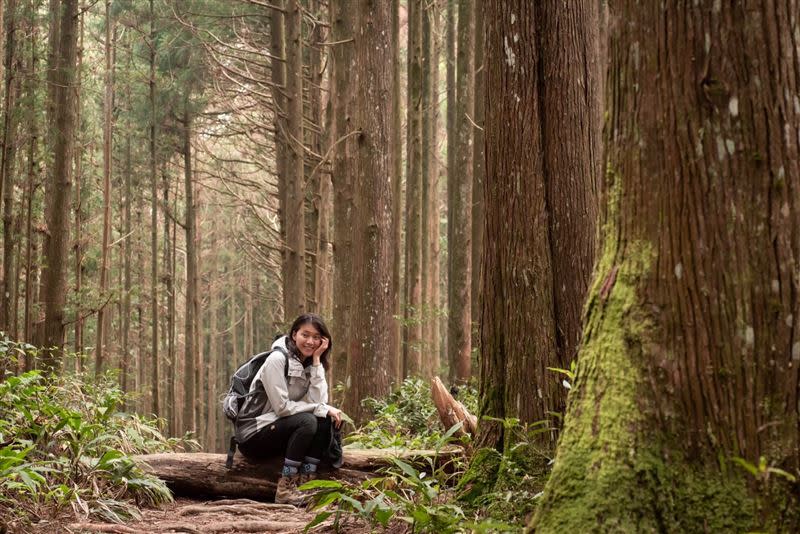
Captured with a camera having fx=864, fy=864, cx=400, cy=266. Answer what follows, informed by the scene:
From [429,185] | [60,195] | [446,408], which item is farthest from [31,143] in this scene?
[446,408]

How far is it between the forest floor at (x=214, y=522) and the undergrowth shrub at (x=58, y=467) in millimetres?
157

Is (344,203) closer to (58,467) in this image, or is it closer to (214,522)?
(58,467)

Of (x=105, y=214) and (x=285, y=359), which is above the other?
(x=105, y=214)

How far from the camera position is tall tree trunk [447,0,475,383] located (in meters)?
15.2

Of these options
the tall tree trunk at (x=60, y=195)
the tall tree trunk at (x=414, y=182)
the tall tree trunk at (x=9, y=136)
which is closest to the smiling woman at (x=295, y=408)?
the tall tree trunk at (x=60, y=195)

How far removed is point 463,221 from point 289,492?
9.38m

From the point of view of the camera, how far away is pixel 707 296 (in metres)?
3.14

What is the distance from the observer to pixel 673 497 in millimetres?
3100

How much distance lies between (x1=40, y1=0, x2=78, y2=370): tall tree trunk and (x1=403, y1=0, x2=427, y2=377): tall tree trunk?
6368 mm

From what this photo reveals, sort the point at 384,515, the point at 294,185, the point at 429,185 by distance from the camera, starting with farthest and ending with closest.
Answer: the point at 429,185, the point at 294,185, the point at 384,515

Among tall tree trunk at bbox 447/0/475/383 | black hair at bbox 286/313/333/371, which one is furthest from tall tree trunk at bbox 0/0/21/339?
black hair at bbox 286/313/333/371

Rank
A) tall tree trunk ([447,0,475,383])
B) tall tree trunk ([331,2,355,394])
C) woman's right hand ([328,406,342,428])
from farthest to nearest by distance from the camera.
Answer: tall tree trunk ([447,0,475,383])
tall tree trunk ([331,2,355,394])
woman's right hand ([328,406,342,428])

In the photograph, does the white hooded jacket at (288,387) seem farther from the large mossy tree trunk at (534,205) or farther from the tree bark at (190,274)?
the tree bark at (190,274)

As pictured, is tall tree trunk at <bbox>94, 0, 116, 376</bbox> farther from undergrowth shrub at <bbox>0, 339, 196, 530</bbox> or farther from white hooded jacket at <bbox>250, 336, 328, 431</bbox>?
white hooded jacket at <bbox>250, 336, 328, 431</bbox>
